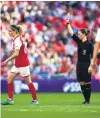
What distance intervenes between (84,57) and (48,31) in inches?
419

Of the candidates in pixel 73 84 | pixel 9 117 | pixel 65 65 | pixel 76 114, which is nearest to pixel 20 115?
pixel 9 117

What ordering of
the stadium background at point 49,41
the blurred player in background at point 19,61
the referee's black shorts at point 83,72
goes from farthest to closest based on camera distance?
1. the stadium background at point 49,41
2. the referee's black shorts at point 83,72
3. the blurred player in background at point 19,61

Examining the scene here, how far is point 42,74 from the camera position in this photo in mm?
20594

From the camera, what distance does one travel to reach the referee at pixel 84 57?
1295 centimetres

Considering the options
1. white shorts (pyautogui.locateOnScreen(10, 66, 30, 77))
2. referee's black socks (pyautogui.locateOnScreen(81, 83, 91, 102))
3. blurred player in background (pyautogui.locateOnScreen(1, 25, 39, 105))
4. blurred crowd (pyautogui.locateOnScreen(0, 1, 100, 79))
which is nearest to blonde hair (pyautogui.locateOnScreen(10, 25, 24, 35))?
blurred player in background (pyautogui.locateOnScreen(1, 25, 39, 105))

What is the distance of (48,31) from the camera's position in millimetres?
23609

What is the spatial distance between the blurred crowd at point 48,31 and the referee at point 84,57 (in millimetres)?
6810

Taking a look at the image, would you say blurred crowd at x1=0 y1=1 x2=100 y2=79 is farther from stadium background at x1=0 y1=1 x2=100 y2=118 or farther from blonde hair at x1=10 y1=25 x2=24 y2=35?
blonde hair at x1=10 y1=25 x2=24 y2=35

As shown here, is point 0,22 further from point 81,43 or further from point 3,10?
point 81,43

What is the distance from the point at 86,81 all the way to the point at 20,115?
3.82 meters

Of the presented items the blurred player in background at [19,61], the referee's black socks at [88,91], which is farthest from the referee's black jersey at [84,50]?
the blurred player in background at [19,61]

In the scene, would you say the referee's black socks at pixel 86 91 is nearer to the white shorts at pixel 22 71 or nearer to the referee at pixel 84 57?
the referee at pixel 84 57

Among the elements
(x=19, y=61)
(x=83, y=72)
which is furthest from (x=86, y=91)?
(x=19, y=61)

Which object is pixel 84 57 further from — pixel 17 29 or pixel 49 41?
pixel 49 41
